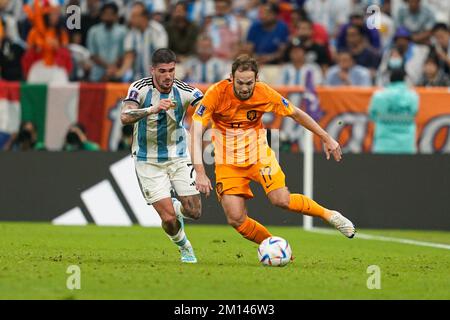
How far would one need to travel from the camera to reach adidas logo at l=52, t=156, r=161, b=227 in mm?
18406

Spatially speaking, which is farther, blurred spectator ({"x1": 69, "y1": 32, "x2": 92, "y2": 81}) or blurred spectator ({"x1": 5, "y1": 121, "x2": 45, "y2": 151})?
blurred spectator ({"x1": 69, "y1": 32, "x2": 92, "y2": 81})

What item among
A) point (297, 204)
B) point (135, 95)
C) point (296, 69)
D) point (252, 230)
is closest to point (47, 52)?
point (296, 69)

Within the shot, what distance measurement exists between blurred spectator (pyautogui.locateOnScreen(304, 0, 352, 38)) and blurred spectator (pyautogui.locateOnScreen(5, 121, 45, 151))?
20.8 ft

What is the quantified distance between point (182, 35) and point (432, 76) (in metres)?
4.64

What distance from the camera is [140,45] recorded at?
20484mm

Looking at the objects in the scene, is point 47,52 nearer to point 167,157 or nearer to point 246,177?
point 167,157

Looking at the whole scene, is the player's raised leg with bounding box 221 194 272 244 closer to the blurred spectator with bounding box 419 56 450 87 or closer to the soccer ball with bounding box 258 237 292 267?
the soccer ball with bounding box 258 237 292 267

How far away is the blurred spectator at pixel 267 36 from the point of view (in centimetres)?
2131

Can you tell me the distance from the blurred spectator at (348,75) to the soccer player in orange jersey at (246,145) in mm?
8299

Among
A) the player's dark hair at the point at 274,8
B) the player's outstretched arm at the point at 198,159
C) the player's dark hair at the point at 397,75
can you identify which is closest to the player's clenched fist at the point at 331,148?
the player's outstretched arm at the point at 198,159

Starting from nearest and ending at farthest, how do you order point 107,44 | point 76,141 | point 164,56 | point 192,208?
point 164,56, point 192,208, point 76,141, point 107,44

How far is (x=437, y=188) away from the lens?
60.6 ft

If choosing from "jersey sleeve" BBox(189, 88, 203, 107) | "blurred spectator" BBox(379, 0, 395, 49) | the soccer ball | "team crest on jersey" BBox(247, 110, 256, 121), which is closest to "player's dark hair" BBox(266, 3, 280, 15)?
"blurred spectator" BBox(379, 0, 395, 49)

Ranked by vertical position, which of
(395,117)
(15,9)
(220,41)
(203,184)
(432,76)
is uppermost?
(15,9)
